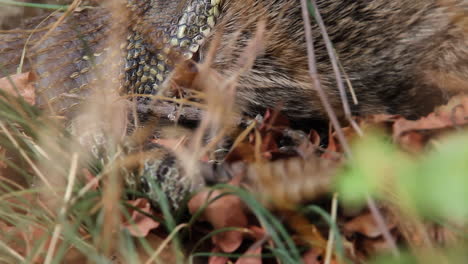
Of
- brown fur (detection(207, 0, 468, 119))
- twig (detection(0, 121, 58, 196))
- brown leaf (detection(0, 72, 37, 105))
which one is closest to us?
twig (detection(0, 121, 58, 196))

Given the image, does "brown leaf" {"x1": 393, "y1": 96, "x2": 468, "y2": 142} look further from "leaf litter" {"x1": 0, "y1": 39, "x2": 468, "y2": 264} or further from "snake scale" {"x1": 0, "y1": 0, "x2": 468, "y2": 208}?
"snake scale" {"x1": 0, "y1": 0, "x2": 468, "y2": 208}

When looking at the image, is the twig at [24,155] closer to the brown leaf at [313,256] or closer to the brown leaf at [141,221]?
the brown leaf at [141,221]

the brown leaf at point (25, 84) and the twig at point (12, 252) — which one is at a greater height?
the brown leaf at point (25, 84)

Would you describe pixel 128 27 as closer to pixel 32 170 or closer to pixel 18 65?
pixel 18 65

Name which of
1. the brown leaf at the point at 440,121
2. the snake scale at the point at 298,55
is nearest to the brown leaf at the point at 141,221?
the snake scale at the point at 298,55

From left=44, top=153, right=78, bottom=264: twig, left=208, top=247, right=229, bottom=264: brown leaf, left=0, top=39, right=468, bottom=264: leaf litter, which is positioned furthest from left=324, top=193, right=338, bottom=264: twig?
left=44, top=153, right=78, bottom=264: twig

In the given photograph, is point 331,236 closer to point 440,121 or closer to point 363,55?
point 440,121

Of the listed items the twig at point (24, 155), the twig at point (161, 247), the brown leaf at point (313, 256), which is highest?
the twig at point (24, 155)
